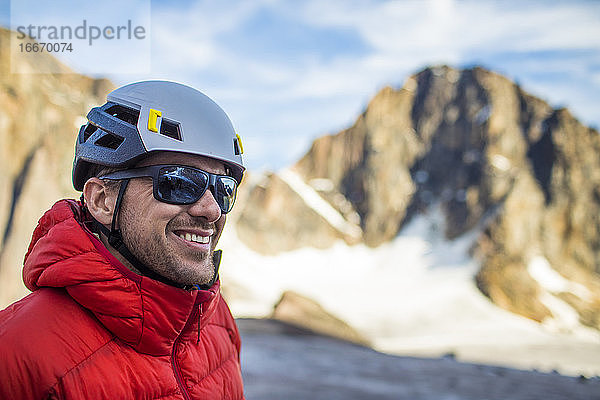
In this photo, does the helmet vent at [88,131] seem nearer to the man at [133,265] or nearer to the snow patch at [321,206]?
the man at [133,265]

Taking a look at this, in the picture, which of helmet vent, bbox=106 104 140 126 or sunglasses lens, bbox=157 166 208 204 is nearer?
sunglasses lens, bbox=157 166 208 204

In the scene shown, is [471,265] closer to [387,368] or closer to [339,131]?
[339,131]

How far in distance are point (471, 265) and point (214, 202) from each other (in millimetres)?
46247

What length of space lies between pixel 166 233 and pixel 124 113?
1.74 feet

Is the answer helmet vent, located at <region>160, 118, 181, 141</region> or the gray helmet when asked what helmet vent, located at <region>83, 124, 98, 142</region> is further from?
helmet vent, located at <region>160, 118, 181, 141</region>

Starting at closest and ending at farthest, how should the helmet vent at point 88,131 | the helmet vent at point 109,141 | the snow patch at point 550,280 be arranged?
the helmet vent at point 109,141, the helmet vent at point 88,131, the snow patch at point 550,280

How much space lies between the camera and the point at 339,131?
61688 millimetres

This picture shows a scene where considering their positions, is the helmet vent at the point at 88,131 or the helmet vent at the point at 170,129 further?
the helmet vent at the point at 88,131

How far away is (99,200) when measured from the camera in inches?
70.5

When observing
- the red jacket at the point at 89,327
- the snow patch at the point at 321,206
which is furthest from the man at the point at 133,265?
the snow patch at the point at 321,206

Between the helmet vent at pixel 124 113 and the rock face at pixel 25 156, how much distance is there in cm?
2916

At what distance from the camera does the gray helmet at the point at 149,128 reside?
1767 millimetres

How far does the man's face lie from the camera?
1.69 metres

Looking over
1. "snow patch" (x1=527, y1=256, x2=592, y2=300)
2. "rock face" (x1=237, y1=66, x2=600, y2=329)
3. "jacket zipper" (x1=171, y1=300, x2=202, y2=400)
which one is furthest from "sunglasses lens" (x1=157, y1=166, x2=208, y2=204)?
"snow patch" (x1=527, y1=256, x2=592, y2=300)
